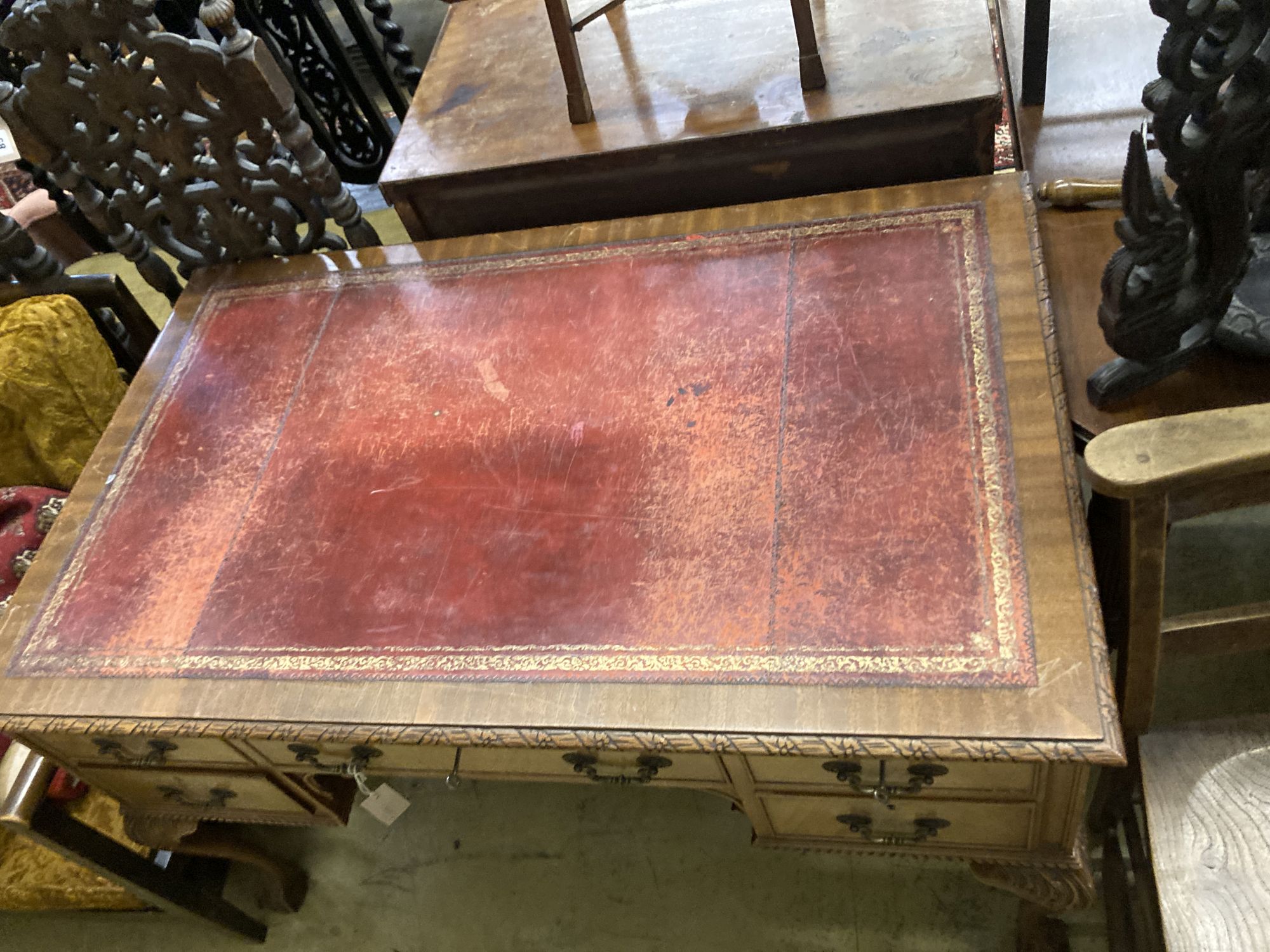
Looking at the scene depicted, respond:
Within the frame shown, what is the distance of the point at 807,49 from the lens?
1569mm

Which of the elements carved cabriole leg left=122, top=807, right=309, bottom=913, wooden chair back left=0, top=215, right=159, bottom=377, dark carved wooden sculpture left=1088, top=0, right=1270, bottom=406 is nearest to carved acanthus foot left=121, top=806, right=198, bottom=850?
carved cabriole leg left=122, top=807, right=309, bottom=913

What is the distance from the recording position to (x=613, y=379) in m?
1.44

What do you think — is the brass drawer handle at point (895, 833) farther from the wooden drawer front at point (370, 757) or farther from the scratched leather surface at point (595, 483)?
the wooden drawer front at point (370, 757)

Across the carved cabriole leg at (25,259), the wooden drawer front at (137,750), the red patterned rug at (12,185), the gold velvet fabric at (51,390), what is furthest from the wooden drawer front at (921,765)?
the red patterned rug at (12,185)

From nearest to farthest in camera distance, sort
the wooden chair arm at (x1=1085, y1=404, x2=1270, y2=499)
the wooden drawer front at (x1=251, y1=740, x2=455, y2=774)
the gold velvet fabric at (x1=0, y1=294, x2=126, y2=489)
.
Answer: the wooden chair arm at (x1=1085, y1=404, x2=1270, y2=499) → the wooden drawer front at (x1=251, y1=740, x2=455, y2=774) → the gold velvet fabric at (x1=0, y1=294, x2=126, y2=489)

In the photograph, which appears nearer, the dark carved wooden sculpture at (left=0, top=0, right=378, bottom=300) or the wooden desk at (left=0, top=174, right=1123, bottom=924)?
the wooden desk at (left=0, top=174, right=1123, bottom=924)

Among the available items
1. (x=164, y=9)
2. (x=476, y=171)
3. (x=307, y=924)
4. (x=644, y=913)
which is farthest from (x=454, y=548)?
(x=164, y=9)

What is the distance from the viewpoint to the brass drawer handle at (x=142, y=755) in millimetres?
1408

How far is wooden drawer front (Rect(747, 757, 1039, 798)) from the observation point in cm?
112

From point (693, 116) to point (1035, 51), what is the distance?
0.68 m

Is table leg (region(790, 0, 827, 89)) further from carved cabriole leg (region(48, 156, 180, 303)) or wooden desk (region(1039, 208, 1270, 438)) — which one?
carved cabriole leg (region(48, 156, 180, 303))

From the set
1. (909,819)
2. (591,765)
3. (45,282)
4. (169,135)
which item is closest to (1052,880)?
(909,819)

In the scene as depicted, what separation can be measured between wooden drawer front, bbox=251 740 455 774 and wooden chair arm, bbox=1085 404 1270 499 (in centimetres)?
93

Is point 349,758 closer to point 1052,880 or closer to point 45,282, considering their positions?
point 1052,880
